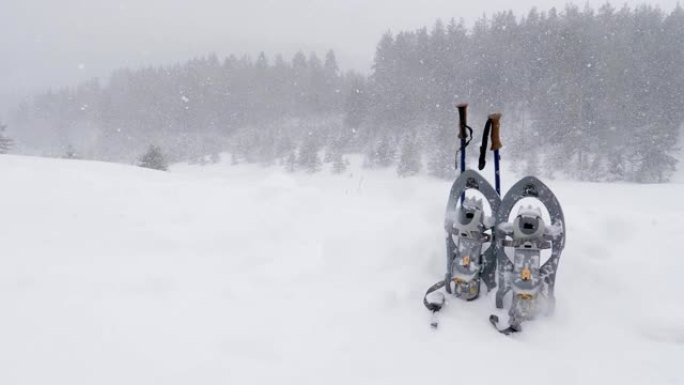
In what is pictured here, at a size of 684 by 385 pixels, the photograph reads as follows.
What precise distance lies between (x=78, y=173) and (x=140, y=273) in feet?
16.3

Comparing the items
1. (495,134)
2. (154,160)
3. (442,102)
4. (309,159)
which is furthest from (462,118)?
(442,102)

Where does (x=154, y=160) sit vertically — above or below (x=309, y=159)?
above

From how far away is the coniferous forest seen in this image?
39250mm

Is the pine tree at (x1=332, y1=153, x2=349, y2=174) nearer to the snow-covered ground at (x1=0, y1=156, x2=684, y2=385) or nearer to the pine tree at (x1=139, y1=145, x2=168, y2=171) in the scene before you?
the pine tree at (x1=139, y1=145, x2=168, y2=171)

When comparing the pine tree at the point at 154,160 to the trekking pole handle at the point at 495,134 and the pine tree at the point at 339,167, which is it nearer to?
the trekking pole handle at the point at 495,134

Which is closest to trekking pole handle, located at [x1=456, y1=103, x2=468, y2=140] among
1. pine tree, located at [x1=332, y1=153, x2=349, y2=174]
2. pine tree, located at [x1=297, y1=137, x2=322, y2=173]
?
pine tree, located at [x1=332, y1=153, x2=349, y2=174]

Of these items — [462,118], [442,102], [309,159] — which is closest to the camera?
[462,118]

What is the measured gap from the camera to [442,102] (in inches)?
2106

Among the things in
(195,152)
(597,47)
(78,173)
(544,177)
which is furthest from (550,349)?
(195,152)

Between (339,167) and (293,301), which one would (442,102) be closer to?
(339,167)

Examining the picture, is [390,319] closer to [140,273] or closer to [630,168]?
[140,273]

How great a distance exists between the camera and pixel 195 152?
218 ft

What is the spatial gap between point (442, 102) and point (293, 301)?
5261 cm

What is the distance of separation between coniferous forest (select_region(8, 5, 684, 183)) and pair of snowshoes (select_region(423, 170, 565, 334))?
121 ft
